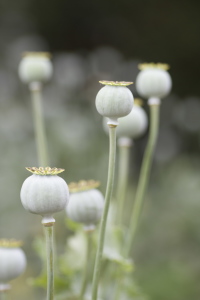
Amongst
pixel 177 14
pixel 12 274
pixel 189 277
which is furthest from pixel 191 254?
pixel 177 14

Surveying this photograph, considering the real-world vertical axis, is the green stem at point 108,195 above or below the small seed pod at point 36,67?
below

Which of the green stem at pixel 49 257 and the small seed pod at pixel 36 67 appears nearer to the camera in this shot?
the green stem at pixel 49 257

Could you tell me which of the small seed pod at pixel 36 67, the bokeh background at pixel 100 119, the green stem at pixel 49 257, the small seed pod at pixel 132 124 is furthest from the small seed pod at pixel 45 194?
the bokeh background at pixel 100 119

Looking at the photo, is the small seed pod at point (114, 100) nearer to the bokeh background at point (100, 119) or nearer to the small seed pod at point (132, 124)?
the small seed pod at point (132, 124)

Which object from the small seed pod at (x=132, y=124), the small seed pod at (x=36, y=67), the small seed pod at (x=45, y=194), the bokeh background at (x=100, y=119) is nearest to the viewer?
the small seed pod at (x=45, y=194)

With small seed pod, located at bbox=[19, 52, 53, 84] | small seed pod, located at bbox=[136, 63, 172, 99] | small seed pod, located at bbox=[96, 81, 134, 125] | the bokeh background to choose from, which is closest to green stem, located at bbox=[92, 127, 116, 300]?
small seed pod, located at bbox=[96, 81, 134, 125]

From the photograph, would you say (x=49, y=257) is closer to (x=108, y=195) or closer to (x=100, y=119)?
(x=108, y=195)
